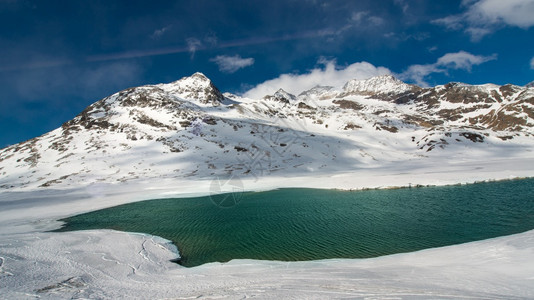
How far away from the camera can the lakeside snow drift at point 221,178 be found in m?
10.9

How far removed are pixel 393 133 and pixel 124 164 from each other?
144489mm

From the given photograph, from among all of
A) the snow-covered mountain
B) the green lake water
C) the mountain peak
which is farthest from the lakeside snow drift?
the green lake water

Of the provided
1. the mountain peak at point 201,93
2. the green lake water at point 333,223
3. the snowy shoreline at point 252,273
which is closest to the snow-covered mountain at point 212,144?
the mountain peak at point 201,93

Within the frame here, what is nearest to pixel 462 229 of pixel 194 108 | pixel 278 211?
pixel 278 211

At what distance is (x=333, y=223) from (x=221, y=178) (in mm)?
57665

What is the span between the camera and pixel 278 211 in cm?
3322

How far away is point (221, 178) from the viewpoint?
78.8m

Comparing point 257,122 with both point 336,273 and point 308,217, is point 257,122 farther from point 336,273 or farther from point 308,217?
point 336,273

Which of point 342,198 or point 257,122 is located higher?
point 257,122

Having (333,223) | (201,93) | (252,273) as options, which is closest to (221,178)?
(333,223)

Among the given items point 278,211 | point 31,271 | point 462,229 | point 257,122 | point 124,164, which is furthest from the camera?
point 257,122

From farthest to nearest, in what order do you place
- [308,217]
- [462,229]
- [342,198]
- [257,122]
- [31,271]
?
[257,122]
[342,198]
[308,217]
[462,229]
[31,271]

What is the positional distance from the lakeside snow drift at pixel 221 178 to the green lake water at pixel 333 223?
235cm

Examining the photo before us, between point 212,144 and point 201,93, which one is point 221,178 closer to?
point 212,144
